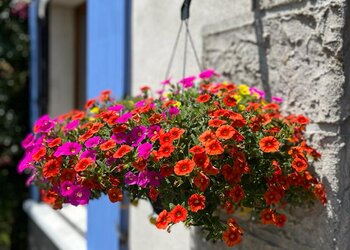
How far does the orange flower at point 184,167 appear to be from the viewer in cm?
122

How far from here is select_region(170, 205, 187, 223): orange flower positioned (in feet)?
3.99

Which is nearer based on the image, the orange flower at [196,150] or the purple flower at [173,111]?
the orange flower at [196,150]

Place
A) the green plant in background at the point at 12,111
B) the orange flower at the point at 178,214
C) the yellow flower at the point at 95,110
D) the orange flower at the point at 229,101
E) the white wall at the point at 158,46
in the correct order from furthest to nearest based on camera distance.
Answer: the green plant in background at the point at 12,111 < the white wall at the point at 158,46 < the yellow flower at the point at 95,110 < the orange flower at the point at 229,101 < the orange flower at the point at 178,214

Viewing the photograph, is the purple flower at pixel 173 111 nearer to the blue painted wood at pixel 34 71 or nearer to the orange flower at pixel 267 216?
the orange flower at pixel 267 216

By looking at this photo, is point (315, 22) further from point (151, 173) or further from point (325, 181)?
point (151, 173)

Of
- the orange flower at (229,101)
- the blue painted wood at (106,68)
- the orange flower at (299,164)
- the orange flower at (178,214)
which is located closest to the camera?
the orange flower at (178,214)

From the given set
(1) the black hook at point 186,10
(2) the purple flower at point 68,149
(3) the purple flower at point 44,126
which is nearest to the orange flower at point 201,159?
(2) the purple flower at point 68,149

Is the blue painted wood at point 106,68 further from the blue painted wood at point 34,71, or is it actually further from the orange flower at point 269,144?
the blue painted wood at point 34,71

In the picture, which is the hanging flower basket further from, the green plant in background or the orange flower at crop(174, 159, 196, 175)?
the green plant in background

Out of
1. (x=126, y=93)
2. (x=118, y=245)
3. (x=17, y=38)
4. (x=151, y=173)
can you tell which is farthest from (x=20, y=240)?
(x=151, y=173)

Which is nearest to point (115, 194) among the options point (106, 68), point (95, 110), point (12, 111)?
point (95, 110)

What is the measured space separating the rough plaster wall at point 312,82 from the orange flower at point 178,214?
1.60ft

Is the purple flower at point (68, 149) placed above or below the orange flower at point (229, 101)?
below

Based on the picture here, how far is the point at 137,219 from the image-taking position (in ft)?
8.94
